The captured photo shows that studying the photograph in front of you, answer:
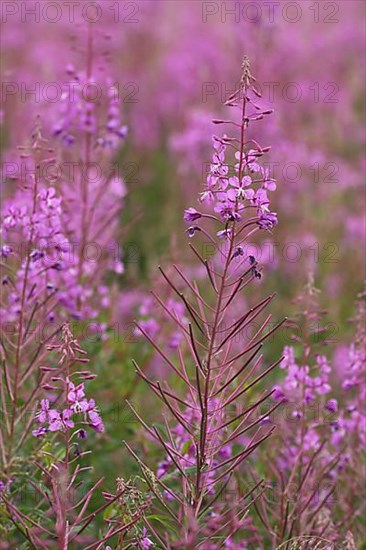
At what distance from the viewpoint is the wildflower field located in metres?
2.36

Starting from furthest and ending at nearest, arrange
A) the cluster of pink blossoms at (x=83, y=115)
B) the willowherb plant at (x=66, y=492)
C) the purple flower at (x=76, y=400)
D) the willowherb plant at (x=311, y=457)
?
the cluster of pink blossoms at (x=83, y=115) → the willowherb plant at (x=311, y=457) → the purple flower at (x=76, y=400) → the willowherb plant at (x=66, y=492)

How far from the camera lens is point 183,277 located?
7.14ft

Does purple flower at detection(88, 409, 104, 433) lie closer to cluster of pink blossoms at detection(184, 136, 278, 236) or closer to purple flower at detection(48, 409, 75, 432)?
purple flower at detection(48, 409, 75, 432)

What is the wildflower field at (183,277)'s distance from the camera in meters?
2.36

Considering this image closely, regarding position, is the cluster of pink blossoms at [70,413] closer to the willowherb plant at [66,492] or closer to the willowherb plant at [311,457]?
the willowherb plant at [66,492]

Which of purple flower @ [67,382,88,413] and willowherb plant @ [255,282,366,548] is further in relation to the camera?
willowherb plant @ [255,282,366,548]

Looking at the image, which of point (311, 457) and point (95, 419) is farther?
point (311, 457)

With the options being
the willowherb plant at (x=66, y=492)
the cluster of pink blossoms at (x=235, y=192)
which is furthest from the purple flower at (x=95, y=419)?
the cluster of pink blossoms at (x=235, y=192)

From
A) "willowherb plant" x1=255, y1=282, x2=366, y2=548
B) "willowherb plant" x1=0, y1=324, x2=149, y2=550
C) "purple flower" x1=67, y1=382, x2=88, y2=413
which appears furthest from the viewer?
"willowherb plant" x1=255, y1=282, x2=366, y2=548

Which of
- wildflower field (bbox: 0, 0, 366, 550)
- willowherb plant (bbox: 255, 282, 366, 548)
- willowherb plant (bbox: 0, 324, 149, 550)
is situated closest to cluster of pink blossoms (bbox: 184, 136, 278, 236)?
wildflower field (bbox: 0, 0, 366, 550)

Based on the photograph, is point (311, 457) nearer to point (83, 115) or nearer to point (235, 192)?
point (235, 192)

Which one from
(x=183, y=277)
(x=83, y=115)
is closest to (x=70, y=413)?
(x=183, y=277)

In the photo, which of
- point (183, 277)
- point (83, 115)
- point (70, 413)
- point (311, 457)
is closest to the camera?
point (183, 277)

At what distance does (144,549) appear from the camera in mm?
2285
